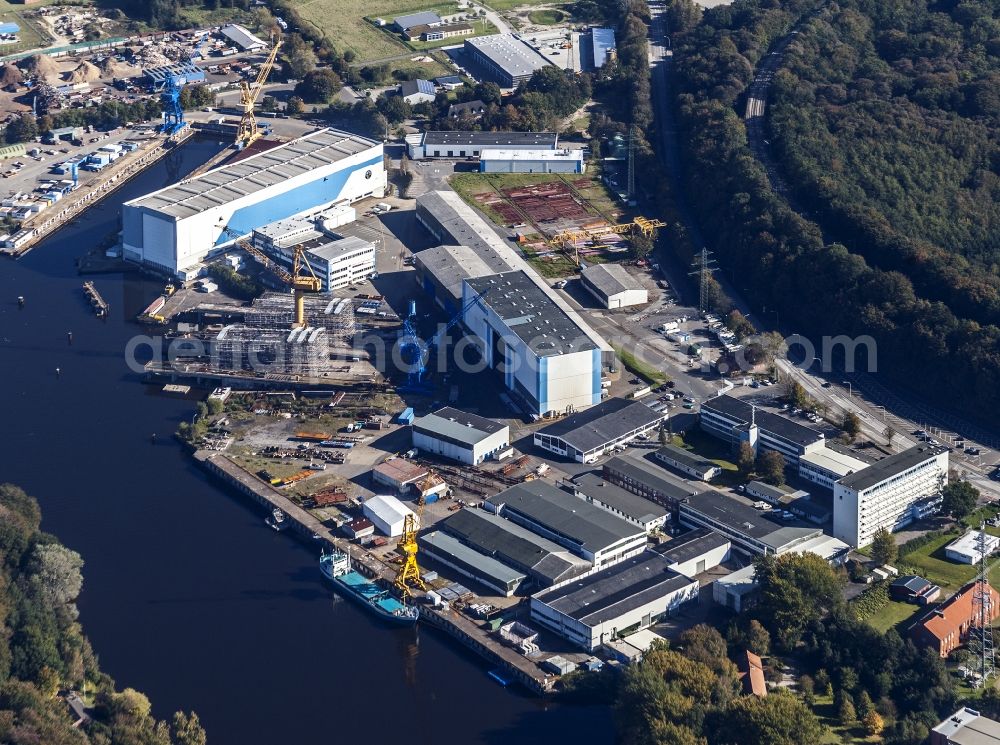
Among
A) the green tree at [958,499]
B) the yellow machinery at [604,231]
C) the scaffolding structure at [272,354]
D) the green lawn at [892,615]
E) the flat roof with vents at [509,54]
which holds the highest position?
the flat roof with vents at [509,54]

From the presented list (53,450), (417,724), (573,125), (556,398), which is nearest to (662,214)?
(573,125)

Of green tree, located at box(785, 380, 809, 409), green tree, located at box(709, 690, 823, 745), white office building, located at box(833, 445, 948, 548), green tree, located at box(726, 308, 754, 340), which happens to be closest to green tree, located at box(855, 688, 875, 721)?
green tree, located at box(709, 690, 823, 745)

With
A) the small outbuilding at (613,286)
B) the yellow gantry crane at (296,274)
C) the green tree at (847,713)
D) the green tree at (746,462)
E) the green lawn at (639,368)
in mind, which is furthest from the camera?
the small outbuilding at (613,286)

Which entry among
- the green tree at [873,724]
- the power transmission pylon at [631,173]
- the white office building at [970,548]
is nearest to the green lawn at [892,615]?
the white office building at [970,548]

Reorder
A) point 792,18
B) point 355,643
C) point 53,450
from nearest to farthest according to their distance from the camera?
point 355,643 < point 53,450 < point 792,18

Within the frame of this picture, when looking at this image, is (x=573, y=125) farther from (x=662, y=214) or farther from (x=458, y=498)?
(x=458, y=498)

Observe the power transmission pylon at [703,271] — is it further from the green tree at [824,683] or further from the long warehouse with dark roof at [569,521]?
the green tree at [824,683]

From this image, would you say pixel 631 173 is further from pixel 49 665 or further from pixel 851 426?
pixel 49 665
